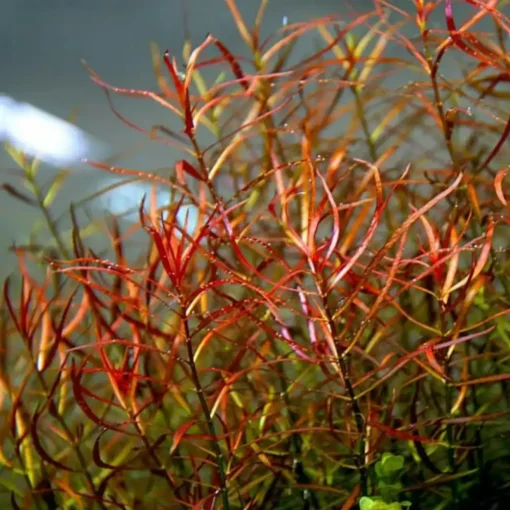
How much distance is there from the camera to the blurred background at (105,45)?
0.68 metres

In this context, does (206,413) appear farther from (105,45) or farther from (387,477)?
(105,45)

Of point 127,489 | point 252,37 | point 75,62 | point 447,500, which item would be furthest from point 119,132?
point 447,500

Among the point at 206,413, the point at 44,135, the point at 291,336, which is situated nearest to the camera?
the point at 206,413

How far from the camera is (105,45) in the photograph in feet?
2.29

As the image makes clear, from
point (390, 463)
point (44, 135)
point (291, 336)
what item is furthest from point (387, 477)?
point (44, 135)

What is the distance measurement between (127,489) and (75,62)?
1.41 ft

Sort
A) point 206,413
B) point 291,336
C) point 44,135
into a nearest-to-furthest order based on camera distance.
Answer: point 206,413 → point 291,336 → point 44,135

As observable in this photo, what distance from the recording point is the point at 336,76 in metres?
0.57

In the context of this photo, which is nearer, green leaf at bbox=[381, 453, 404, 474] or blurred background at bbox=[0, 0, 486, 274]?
green leaf at bbox=[381, 453, 404, 474]

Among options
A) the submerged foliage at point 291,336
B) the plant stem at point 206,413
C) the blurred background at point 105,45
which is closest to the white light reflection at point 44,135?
the blurred background at point 105,45

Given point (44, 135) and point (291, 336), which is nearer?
point (291, 336)

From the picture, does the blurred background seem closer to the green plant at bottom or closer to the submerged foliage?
the submerged foliage

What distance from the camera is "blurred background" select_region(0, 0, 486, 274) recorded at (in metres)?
0.68

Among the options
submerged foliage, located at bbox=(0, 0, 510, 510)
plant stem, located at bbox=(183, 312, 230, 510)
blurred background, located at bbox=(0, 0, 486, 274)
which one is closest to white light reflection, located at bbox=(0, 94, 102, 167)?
blurred background, located at bbox=(0, 0, 486, 274)
